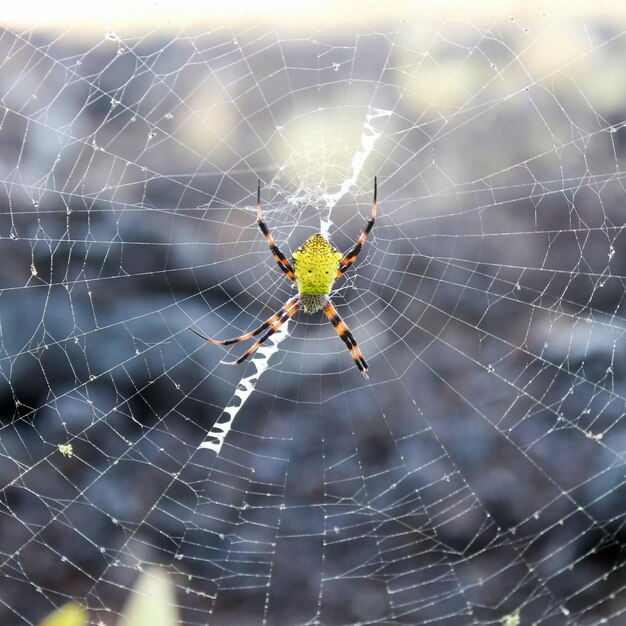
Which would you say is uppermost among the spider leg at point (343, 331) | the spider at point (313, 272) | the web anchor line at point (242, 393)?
the spider at point (313, 272)

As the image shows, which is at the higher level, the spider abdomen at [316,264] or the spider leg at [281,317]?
the spider abdomen at [316,264]

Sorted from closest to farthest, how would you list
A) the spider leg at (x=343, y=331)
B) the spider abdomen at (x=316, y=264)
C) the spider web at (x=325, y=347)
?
the spider abdomen at (x=316, y=264) < the spider leg at (x=343, y=331) < the spider web at (x=325, y=347)

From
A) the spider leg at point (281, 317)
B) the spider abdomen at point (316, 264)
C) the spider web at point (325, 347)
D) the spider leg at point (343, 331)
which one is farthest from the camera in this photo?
the spider web at point (325, 347)

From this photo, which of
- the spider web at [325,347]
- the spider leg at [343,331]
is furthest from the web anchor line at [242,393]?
the spider leg at [343,331]

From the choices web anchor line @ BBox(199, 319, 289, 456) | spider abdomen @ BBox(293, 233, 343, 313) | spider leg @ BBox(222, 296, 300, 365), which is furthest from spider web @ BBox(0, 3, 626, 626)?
spider abdomen @ BBox(293, 233, 343, 313)

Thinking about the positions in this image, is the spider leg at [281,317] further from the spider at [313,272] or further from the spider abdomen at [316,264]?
the spider abdomen at [316,264]

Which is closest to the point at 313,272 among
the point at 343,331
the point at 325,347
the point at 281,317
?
the point at 281,317

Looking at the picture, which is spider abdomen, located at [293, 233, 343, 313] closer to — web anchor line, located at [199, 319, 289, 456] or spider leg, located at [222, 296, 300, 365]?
spider leg, located at [222, 296, 300, 365]

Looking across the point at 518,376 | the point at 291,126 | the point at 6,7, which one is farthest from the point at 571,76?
the point at 6,7
